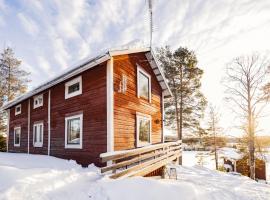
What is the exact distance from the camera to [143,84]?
12.5 metres

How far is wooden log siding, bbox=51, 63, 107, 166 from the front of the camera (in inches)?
367

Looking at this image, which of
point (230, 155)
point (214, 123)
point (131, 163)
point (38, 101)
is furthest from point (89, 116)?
point (230, 155)

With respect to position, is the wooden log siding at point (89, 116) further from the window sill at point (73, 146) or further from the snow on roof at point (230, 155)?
the snow on roof at point (230, 155)

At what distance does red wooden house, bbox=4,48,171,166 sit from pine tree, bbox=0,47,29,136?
16.5 meters

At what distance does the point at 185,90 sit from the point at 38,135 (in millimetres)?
15457

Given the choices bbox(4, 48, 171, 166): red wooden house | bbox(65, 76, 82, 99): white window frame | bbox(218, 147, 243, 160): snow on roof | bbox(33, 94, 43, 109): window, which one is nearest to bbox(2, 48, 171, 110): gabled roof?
bbox(4, 48, 171, 166): red wooden house

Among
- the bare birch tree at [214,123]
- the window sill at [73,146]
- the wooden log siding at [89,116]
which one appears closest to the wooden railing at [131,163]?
the wooden log siding at [89,116]

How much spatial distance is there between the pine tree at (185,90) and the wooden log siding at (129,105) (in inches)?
414

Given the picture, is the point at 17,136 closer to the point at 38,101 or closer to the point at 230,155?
the point at 38,101

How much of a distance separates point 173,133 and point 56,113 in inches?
636

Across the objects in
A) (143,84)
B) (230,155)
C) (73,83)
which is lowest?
(230,155)

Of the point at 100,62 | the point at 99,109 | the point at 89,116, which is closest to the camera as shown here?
the point at 100,62

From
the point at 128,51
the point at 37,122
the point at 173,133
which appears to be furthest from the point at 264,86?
the point at 37,122

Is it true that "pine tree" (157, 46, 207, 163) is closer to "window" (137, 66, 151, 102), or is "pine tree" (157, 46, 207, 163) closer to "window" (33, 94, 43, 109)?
"window" (137, 66, 151, 102)
